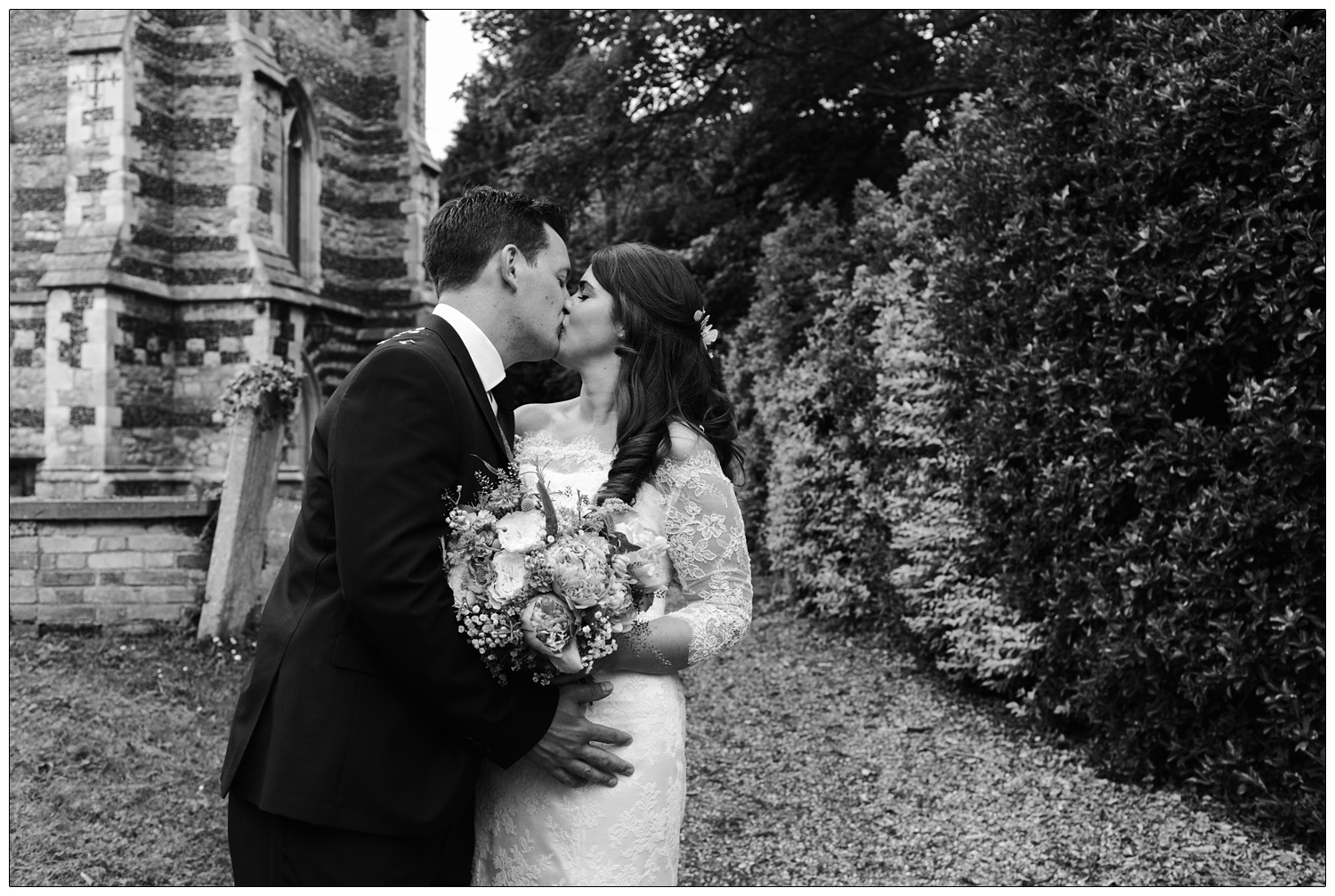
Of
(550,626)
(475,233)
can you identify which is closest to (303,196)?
(475,233)

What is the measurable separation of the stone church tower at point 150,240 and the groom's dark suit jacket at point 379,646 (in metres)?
12.4

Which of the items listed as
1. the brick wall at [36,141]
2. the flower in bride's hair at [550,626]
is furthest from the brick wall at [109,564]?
the brick wall at [36,141]

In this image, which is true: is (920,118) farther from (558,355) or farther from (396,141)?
(558,355)

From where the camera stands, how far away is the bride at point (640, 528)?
2.62 m

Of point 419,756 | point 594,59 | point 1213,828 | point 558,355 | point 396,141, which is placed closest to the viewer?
point 419,756

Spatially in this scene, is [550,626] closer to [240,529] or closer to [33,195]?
[240,529]

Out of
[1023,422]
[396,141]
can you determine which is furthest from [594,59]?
[1023,422]

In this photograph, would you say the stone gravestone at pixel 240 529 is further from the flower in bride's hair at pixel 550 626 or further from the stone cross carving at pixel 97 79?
the stone cross carving at pixel 97 79

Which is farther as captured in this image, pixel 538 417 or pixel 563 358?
pixel 538 417

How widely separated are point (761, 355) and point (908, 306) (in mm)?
4332

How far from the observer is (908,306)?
7.58m

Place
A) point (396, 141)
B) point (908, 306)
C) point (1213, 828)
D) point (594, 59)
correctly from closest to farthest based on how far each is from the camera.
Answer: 1. point (1213, 828)
2. point (908, 306)
3. point (594, 59)
4. point (396, 141)

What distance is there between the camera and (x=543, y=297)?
8.84 ft

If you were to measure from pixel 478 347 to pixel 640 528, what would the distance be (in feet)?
2.09
